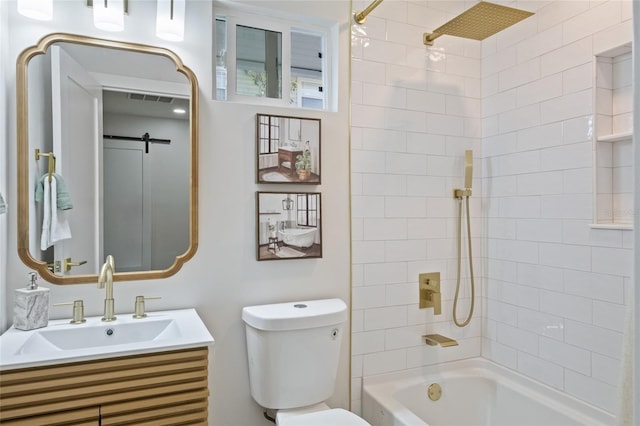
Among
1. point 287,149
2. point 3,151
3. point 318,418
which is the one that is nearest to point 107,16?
point 3,151

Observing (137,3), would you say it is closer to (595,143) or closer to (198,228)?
(198,228)

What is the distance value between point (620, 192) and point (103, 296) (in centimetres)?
231

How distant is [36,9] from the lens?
1.70 m

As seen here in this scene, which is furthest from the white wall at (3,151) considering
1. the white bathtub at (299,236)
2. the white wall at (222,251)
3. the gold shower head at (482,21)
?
the gold shower head at (482,21)

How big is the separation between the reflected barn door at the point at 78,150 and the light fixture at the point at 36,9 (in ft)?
0.41

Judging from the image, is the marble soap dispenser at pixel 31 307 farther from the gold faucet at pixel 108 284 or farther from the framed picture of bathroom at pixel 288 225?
the framed picture of bathroom at pixel 288 225

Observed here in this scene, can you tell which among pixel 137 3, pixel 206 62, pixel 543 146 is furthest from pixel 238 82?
pixel 543 146

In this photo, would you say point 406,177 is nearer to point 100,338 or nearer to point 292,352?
point 292,352

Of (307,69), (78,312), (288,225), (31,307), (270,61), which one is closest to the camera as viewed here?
(31,307)

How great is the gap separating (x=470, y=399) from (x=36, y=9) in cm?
279

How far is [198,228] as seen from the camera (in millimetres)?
2002

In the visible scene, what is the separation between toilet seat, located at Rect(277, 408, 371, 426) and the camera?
1810 mm

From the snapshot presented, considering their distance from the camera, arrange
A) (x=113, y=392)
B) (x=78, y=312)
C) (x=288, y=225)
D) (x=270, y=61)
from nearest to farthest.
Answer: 1. (x=113, y=392)
2. (x=78, y=312)
3. (x=288, y=225)
4. (x=270, y=61)

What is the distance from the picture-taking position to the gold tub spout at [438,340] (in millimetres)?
2320
